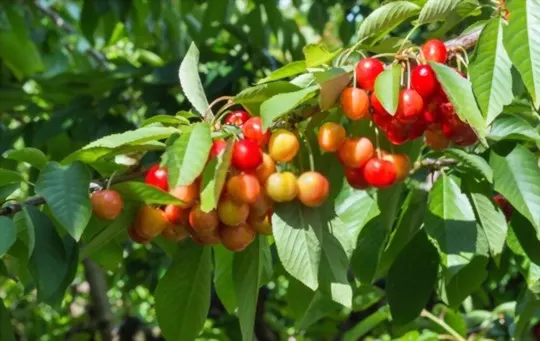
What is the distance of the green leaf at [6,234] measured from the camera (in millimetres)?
850

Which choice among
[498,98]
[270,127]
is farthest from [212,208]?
[498,98]

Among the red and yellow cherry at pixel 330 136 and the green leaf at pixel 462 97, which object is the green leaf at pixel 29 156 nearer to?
the red and yellow cherry at pixel 330 136

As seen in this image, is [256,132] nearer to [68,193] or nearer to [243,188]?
[243,188]

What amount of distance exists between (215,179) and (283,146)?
0.31 feet

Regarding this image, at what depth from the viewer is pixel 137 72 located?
2.32 metres


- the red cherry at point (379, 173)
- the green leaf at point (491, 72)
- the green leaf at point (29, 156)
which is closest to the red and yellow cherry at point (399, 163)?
the red cherry at point (379, 173)

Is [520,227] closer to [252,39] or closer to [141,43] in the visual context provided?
[252,39]

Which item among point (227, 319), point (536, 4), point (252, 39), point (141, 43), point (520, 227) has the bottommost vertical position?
point (227, 319)

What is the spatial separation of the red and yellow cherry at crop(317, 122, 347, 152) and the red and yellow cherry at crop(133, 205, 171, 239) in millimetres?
181

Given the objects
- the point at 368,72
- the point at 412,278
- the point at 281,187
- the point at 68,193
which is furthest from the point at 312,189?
the point at 412,278

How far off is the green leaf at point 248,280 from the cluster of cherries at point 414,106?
0.63 feet

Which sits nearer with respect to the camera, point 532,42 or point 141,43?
point 532,42

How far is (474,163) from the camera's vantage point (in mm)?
1061

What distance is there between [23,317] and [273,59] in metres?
1.80
